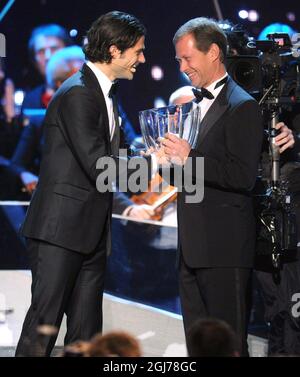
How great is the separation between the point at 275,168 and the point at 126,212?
1857 mm

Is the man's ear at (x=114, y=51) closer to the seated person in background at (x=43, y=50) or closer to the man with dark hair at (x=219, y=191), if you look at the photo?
the man with dark hair at (x=219, y=191)

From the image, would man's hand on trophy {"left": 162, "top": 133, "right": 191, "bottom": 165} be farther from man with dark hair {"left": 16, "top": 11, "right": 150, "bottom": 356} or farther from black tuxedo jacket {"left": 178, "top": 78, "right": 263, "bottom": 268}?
man with dark hair {"left": 16, "top": 11, "right": 150, "bottom": 356}

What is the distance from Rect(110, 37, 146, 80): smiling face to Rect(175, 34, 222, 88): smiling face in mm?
156

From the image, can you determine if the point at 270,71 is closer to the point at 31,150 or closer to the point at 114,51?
the point at 114,51

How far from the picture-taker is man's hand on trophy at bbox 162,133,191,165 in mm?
3039

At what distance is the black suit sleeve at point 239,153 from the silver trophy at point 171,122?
92mm

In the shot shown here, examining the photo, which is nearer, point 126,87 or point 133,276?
point 133,276

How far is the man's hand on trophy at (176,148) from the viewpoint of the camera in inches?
120

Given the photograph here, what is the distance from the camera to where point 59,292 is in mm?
3115

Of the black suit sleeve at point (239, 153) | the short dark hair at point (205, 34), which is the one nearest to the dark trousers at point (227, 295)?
the black suit sleeve at point (239, 153)

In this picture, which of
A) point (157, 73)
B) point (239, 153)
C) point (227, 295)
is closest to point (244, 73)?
point (239, 153)
